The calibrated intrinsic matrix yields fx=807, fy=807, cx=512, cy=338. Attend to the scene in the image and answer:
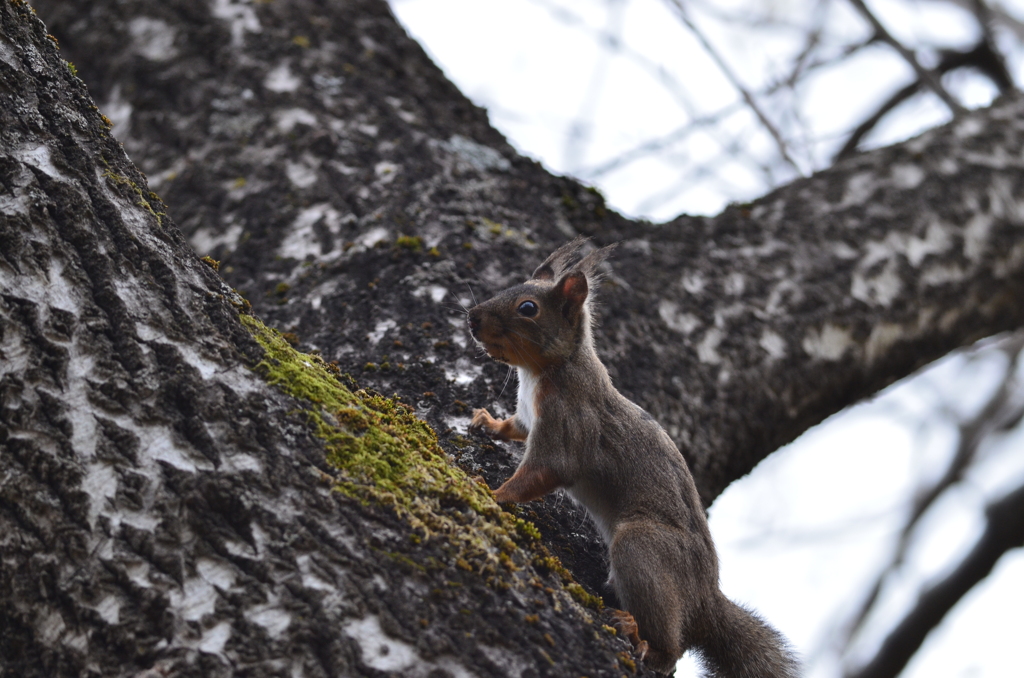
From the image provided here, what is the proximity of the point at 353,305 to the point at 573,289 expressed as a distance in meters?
0.83

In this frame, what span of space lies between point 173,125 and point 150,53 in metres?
0.60

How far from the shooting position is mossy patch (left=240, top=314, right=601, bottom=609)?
1756 mm

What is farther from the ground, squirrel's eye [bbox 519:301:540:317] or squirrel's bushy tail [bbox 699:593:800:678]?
squirrel's eye [bbox 519:301:540:317]

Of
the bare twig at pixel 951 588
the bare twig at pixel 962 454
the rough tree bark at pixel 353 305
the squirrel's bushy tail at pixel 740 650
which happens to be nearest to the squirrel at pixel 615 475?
the squirrel's bushy tail at pixel 740 650

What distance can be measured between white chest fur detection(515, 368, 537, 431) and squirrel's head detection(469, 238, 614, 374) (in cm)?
4

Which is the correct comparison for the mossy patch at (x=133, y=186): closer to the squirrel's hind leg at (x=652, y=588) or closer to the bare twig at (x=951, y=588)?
the squirrel's hind leg at (x=652, y=588)

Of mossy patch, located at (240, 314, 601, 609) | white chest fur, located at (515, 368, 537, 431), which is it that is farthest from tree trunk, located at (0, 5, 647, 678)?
white chest fur, located at (515, 368, 537, 431)

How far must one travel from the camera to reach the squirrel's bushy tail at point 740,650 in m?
2.48

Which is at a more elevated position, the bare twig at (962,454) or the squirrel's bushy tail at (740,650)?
the bare twig at (962,454)

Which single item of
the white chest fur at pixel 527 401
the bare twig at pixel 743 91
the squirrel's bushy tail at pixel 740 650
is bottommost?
the squirrel's bushy tail at pixel 740 650

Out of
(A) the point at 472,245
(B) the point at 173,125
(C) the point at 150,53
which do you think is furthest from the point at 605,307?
(C) the point at 150,53

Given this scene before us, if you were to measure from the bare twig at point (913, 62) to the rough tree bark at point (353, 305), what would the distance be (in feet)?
0.83

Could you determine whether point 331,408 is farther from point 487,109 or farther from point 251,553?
point 487,109

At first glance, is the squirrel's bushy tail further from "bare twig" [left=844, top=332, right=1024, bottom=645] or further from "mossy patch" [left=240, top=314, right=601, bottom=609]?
"bare twig" [left=844, top=332, right=1024, bottom=645]
